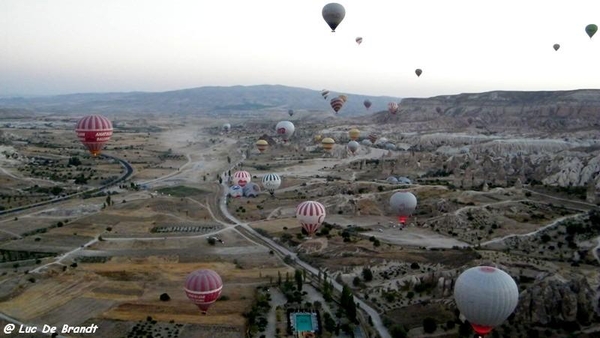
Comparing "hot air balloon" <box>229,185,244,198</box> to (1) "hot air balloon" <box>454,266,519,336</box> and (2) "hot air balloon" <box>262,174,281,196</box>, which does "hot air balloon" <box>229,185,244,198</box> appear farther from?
(1) "hot air balloon" <box>454,266,519,336</box>

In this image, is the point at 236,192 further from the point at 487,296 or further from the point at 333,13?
the point at 487,296

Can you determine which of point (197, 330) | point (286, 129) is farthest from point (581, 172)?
point (197, 330)

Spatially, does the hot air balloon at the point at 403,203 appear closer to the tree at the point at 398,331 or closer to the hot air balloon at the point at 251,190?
the tree at the point at 398,331

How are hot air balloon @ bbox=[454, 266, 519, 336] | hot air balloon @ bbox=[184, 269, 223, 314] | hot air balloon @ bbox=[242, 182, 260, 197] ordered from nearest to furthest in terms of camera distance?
hot air balloon @ bbox=[454, 266, 519, 336] < hot air balloon @ bbox=[184, 269, 223, 314] < hot air balloon @ bbox=[242, 182, 260, 197]

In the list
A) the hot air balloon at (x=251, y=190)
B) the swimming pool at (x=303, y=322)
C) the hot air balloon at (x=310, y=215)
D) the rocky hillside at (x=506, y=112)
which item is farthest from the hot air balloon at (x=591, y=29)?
the rocky hillside at (x=506, y=112)

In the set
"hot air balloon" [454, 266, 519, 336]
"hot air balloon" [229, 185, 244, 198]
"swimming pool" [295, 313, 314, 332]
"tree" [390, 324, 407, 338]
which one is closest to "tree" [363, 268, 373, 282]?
"swimming pool" [295, 313, 314, 332]

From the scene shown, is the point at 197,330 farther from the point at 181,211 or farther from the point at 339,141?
the point at 339,141
